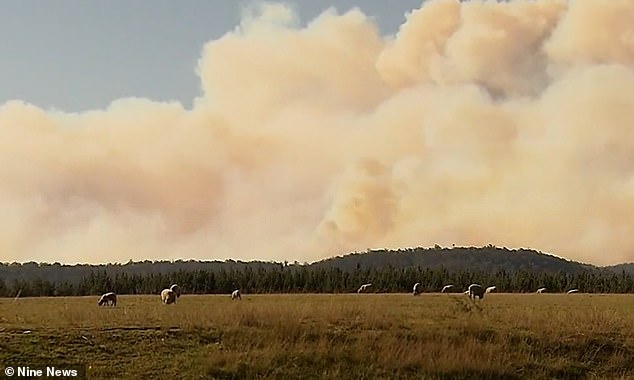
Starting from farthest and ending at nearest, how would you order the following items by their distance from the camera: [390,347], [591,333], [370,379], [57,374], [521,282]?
[521,282], [591,333], [390,347], [370,379], [57,374]

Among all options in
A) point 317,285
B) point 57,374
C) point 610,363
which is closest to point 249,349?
point 57,374

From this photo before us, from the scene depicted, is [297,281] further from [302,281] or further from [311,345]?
[311,345]

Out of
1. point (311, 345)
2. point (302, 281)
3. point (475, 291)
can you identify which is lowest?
point (311, 345)

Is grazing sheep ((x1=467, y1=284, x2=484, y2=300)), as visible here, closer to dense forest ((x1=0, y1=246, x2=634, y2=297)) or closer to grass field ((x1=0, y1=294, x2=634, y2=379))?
dense forest ((x1=0, y1=246, x2=634, y2=297))

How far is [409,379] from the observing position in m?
20.3

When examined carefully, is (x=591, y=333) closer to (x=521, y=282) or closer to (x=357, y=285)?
(x=357, y=285)


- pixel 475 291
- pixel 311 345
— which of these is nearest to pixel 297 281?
pixel 475 291

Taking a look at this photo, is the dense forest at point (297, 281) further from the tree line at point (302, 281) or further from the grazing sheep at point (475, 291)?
the grazing sheep at point (475, 291)

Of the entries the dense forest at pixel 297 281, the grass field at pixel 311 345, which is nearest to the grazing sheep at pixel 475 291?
the dense forest at pixel 297 281

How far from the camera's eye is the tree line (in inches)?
4190

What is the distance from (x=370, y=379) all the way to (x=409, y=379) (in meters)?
1.07

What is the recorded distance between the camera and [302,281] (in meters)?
114

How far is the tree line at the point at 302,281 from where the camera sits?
10644cm

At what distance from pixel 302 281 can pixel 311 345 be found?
306 ft
